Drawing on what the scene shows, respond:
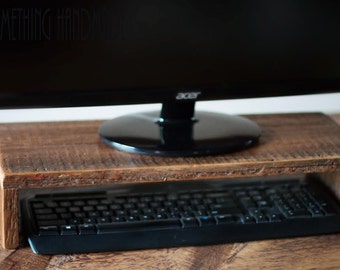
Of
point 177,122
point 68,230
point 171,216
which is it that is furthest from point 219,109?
point 68,230

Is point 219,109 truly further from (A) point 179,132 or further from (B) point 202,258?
(B) point 202,258

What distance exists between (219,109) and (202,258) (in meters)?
0.49

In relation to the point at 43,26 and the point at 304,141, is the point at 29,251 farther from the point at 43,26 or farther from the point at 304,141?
the point at 304,141

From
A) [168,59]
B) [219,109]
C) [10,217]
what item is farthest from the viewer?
[219,109]

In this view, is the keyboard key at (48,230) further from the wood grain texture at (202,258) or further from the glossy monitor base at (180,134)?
the glossy monitor base at (180,134)

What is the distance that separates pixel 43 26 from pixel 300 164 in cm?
44

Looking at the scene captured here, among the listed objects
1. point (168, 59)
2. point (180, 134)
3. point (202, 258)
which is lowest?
point (202, 258)

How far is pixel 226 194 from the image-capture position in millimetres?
1144

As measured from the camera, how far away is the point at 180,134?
112cm

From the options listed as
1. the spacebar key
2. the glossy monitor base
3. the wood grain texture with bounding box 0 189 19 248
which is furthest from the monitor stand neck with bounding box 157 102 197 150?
the wood grain texture with bounding box 0 189 19 248

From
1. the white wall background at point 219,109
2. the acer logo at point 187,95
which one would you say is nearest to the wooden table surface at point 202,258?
the acer logo at point 187,95

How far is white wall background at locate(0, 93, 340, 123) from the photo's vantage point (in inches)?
51.3

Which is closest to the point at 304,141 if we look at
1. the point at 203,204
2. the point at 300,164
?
the point at 300,164

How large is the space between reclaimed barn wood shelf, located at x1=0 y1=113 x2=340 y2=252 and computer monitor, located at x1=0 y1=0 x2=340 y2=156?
0.09 feet
